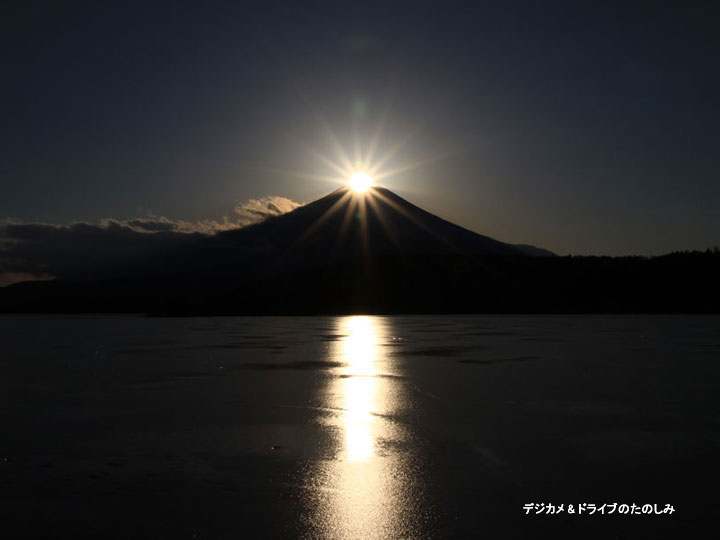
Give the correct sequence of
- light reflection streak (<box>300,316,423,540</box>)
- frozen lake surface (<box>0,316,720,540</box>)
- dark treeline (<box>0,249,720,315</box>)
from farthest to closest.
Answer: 1. dark treeline (<box>0,249,720,315</box>)
2. frozen lake surface (<box>0,316,720,540</box>)
3. light reflection streak (<box>300,316,423,540</box>)

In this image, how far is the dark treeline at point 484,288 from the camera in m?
117

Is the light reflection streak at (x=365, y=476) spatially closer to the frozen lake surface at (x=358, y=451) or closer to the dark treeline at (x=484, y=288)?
the frozen lake surface at (x=358, y=451)

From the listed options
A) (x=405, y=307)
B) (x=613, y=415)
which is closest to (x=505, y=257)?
(x=405, y=307)

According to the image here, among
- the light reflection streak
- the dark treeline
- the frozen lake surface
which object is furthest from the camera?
the dark treeline

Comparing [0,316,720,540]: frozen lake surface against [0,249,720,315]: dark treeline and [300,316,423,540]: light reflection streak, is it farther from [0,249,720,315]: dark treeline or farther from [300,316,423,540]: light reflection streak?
[0,249,720,315]: dark treeline

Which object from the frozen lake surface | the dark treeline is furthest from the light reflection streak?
the dark treeline

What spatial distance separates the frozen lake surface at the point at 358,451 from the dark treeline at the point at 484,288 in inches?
3907

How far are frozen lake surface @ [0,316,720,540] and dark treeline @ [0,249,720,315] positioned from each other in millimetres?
99238

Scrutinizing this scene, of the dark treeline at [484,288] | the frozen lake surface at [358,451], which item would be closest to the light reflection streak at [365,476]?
the frozen lake surface at [358,451]

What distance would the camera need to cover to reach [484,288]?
422ft

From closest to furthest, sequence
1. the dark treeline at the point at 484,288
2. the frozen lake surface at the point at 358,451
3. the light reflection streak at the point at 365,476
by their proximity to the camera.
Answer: the light reflection streak at the point at 365,476 < the frozen lake surface at the point at 358,451 < the dark treeline at the point at 484,288

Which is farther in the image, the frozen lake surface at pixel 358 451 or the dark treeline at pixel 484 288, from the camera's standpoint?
the dark treeline at pixel 484 288

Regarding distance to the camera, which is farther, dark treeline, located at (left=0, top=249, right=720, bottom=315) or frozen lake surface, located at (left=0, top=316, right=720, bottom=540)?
dark treeline, located at (left=0, top=249, right=720, bottom=315)

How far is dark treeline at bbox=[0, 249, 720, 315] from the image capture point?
383 ft
